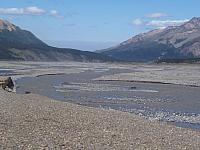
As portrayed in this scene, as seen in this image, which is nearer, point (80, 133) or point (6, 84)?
point (80, 133)

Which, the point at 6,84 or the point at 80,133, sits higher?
the point at 6,84

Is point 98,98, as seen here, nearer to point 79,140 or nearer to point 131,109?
point 131,109

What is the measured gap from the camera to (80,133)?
70.0ft

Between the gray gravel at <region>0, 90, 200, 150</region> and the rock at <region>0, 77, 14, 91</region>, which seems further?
the rock at <region>0, 77, 14, 91</region>

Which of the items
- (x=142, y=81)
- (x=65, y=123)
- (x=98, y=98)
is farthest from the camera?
(x=142, y=81)

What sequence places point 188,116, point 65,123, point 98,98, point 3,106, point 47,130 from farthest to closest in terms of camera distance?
point 98,98 → point 188,116 → point 3,106 → point 65,123 → point 47,130

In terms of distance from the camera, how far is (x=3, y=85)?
168ft

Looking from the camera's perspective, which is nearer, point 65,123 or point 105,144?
point 105,144

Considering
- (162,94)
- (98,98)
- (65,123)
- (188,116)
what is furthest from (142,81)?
(65,123)

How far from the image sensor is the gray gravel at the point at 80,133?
18.5m

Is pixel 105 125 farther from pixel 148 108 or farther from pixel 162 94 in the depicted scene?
pixel 162 94

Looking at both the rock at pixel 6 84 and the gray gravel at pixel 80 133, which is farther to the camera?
the rock at pixel 6 84

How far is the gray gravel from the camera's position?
60.8 feet

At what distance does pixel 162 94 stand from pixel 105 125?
3135 cm
